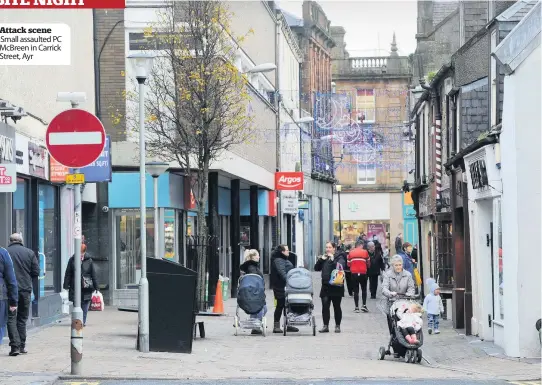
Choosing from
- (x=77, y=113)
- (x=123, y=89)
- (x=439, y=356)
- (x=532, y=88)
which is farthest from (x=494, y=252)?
(x=123, y=89)

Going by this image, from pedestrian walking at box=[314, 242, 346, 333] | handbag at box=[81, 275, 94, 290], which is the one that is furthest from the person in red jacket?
handbag at box=[81, 275, 94, 290]

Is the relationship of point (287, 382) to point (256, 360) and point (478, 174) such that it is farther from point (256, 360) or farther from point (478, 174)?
point (478, 174)

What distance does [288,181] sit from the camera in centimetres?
4741

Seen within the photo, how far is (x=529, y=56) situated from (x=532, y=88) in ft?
1.50

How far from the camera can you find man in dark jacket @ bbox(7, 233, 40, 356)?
18.8 m

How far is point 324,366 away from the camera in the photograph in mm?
18562

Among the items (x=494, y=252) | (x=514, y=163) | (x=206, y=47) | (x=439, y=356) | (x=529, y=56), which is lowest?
(x=439, y=356)

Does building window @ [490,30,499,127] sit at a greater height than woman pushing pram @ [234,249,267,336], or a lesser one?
greater

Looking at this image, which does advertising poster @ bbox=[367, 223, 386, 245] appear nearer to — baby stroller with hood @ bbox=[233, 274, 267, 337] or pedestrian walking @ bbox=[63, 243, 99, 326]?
pedestrian walking @ bbox=[63, 243, 99, 326]

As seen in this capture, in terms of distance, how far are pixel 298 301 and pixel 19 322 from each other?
→ 22.9 feet

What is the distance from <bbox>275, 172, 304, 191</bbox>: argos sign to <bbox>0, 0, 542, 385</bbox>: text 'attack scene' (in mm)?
59

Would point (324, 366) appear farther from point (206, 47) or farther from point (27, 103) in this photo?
point (206, 47)

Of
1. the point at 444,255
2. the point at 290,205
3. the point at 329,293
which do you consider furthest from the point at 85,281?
the point at 290,205

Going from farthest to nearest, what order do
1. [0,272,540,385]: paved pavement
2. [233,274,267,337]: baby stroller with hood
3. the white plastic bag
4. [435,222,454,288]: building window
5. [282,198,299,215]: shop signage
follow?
1. [282,198,299,215]: shop signage
2. the white plastic bag
3. [435,222,454,288]: building window
4. [233,274,267,337]: baby stroller with hood
5. [0,272,540,385]: paved pavement
